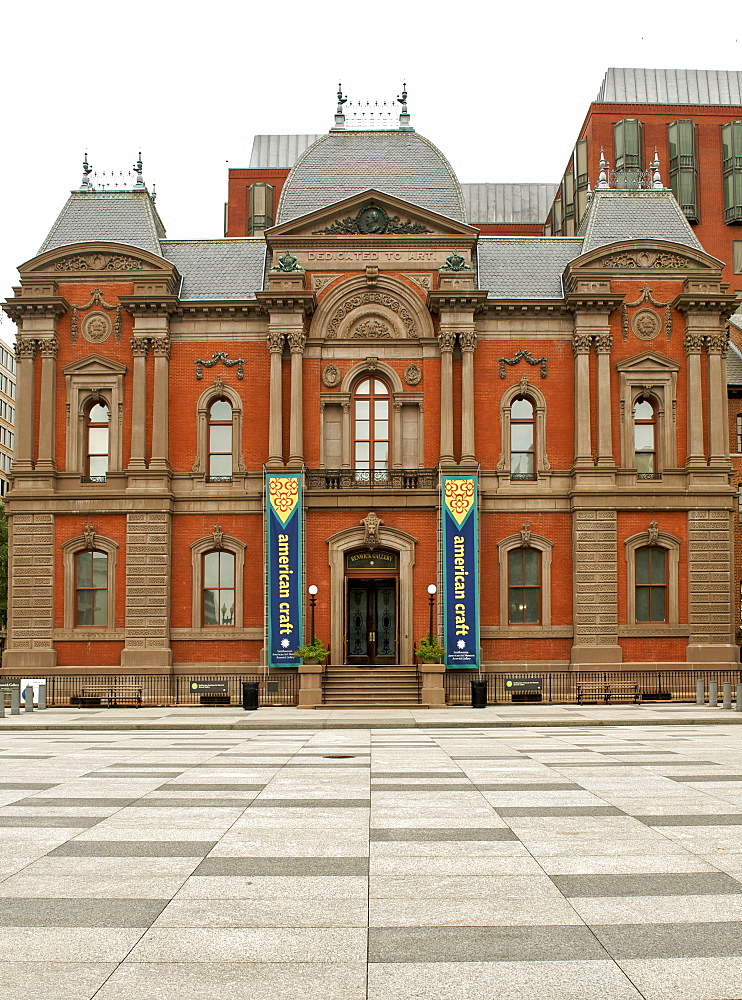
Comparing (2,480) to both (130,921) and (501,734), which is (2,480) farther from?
(130,921)

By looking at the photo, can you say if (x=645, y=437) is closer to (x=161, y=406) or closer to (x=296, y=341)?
(x=296, y=341)

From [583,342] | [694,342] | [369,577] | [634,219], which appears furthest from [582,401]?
[369,577]

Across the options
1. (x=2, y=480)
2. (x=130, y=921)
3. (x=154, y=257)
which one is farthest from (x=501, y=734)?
(x=2, y=480)

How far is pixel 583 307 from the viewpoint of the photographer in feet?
131

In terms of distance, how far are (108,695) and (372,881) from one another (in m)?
28.8

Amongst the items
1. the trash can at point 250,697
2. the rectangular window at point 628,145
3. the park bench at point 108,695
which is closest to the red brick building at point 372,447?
the park bench at point 108,695

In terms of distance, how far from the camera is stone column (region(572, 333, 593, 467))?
131ft

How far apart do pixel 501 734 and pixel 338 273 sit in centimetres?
2040

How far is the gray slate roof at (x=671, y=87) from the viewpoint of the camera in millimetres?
70938

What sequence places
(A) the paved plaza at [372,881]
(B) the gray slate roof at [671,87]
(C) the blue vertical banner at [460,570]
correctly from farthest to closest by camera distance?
(B) the gray slate roof at [671,87]
(C) the blue vertical banner at [460,570]
(A) the paved plaza at [372,881]

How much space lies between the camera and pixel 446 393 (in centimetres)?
3950

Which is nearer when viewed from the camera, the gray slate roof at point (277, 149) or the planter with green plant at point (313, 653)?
the planter with green plant at point (313, 653)

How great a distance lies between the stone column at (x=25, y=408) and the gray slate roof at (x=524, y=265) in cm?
1677

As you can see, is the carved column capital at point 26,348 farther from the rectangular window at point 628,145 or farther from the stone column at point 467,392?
the rectangular window at point 628,145
